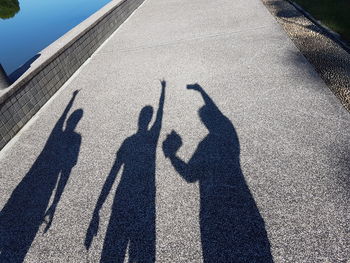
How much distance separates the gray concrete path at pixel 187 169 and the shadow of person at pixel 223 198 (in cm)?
1

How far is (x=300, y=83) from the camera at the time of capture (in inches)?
187

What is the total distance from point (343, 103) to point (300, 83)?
897 millimetres

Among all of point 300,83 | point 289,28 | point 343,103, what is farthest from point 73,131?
point 289,28

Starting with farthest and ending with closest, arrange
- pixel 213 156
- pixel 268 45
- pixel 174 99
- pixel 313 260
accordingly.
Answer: pixel 268 45
pixel 174 99
pixel 213 156
pixel 313 260

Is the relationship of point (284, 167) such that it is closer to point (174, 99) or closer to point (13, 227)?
point (174, 99)

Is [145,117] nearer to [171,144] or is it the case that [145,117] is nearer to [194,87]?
[171,144]

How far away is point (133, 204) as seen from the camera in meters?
3.03

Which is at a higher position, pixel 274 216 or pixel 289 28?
pixel 289 28

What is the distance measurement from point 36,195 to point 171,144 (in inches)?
Result: 77.8

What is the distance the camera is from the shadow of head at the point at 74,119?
15.1 feet

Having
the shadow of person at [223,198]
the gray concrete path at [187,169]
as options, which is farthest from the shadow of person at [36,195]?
the shadow of person at [223,198]

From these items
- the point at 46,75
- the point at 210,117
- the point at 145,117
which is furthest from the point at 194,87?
the point at 46,75

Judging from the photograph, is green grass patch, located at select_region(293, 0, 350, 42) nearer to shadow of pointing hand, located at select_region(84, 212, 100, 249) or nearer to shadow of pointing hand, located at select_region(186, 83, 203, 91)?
shadow of pointing hand, located at select_region(186, 83, 203, 91)

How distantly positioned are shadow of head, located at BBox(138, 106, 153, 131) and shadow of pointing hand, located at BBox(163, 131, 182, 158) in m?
0.53
